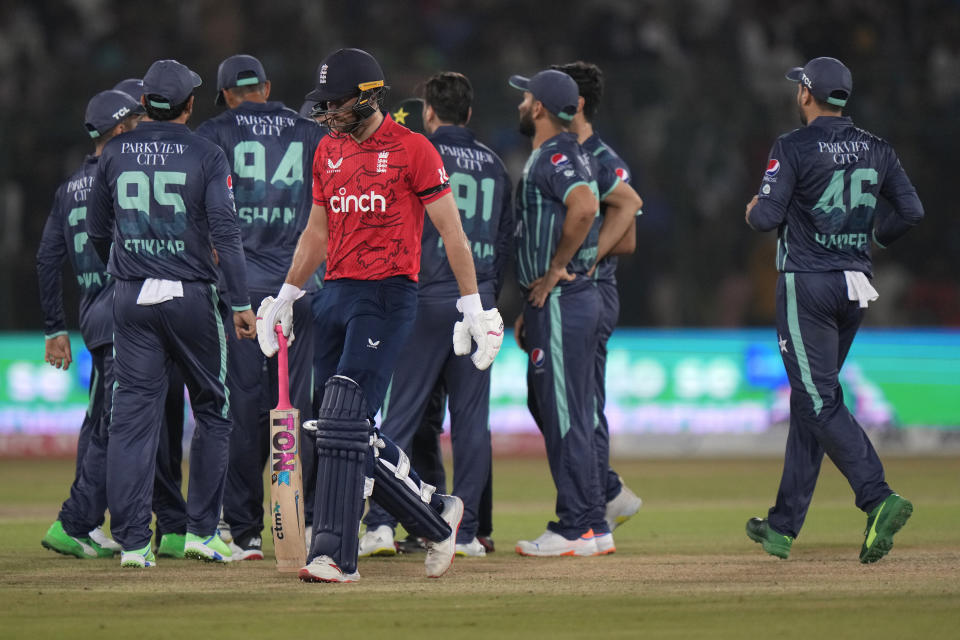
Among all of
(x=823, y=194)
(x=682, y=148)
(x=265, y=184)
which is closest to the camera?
(x=823, y=194)

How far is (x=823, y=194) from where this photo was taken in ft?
23.9

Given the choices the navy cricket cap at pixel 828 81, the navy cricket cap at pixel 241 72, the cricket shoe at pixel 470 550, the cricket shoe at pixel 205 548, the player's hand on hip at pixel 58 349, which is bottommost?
the cricket shoe at pixel 470 550

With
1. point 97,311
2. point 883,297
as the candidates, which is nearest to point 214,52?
point 883,297

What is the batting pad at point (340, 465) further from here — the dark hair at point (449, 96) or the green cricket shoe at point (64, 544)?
the dark hair at point (449, 96)

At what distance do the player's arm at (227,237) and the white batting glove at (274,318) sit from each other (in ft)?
1.40

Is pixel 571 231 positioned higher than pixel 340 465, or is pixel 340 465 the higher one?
pixel 571 231

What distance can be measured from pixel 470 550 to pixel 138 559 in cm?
181

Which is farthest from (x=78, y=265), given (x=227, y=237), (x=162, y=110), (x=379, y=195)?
(x=379, y=195)

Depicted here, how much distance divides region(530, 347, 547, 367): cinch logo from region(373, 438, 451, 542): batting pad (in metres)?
1.52

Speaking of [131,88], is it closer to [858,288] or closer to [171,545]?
[171,545]

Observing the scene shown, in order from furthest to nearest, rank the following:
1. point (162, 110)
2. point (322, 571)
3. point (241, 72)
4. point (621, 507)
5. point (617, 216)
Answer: point (621, 507), point (617, 216), point (241, 72), point (162, 110), point (322, 571)

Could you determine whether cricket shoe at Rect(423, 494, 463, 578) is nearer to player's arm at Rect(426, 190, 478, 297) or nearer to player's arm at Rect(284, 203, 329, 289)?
player's arm at Rect(426, 190, 478, 297)

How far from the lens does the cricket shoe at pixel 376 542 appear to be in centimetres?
752

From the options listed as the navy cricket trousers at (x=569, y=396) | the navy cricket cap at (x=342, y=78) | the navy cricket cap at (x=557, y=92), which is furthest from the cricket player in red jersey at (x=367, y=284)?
the navy cricket cap at (x=557, y=92)
